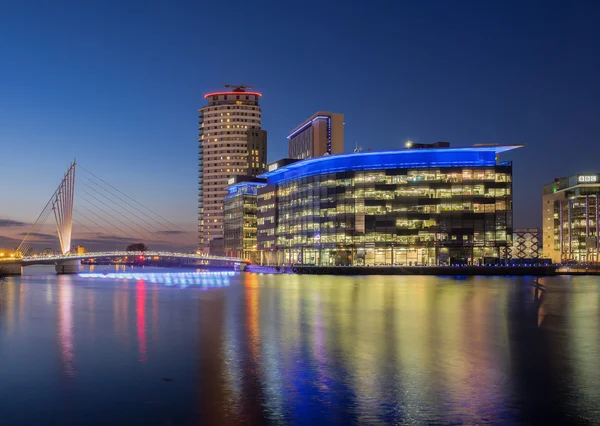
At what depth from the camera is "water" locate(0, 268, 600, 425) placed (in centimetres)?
1759

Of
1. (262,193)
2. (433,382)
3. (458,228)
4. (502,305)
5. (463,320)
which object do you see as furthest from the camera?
(262,193)

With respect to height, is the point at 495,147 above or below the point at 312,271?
above

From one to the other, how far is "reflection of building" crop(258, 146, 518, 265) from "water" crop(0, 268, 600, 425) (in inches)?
3522

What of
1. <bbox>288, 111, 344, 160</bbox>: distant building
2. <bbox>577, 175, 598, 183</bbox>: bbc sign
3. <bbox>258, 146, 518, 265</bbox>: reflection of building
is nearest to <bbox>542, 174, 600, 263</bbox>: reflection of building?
<bbox>577, 175, 598, 183</bbox>: bbc sign

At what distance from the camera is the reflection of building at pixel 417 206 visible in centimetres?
13550

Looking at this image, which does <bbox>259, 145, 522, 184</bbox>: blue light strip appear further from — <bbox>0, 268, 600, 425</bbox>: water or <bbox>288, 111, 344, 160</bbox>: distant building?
<bbox>0, 268, 600, 425</bbox>: water

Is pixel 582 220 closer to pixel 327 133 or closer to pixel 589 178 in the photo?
pixel 589 178

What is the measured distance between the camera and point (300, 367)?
24250 mm

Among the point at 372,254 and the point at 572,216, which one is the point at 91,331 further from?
the point at 572,216

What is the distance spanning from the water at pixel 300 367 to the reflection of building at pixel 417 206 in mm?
89452

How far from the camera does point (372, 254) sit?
142 meters

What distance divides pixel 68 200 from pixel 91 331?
87.7 meters

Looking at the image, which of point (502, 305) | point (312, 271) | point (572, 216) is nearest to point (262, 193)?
point (312, 271)

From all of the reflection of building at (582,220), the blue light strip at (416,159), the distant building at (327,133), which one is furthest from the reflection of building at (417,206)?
the reflection of building at (582,220)
